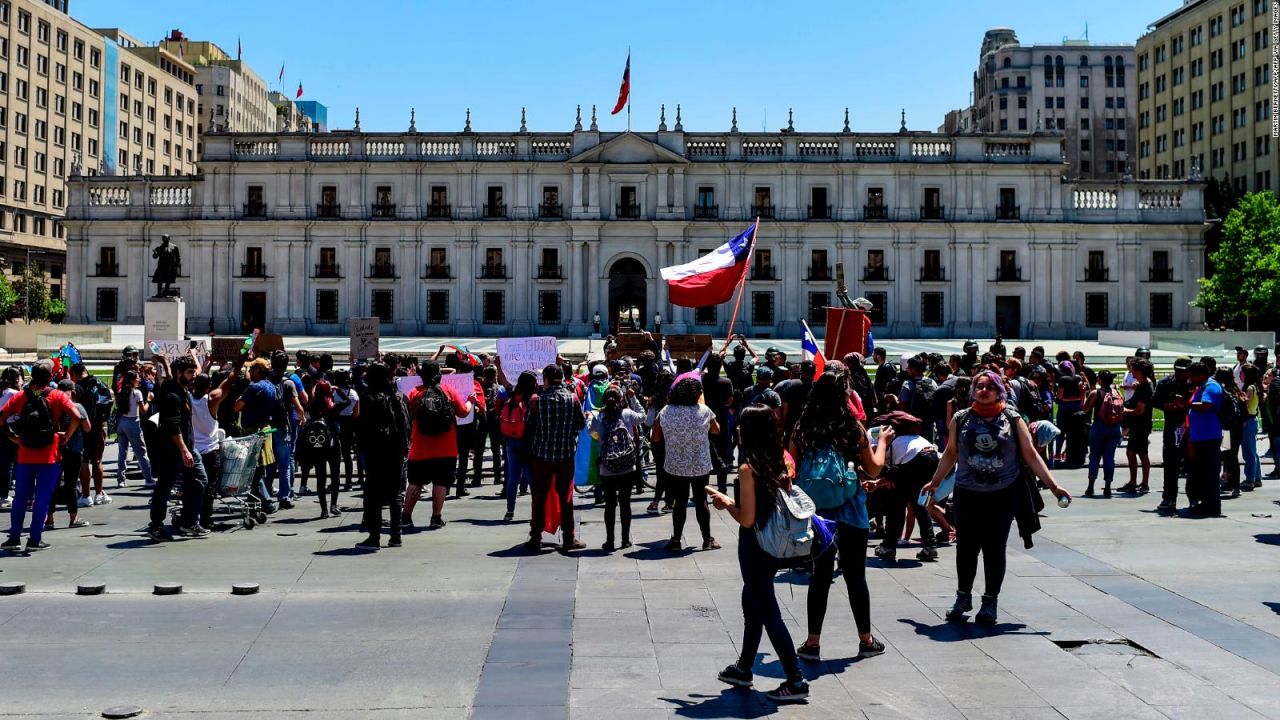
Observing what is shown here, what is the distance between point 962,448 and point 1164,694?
89.0 inches

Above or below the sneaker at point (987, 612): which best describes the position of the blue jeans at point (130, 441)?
above

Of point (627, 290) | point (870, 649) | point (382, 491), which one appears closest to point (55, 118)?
point (627, 290)

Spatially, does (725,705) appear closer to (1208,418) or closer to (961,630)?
(961,630)

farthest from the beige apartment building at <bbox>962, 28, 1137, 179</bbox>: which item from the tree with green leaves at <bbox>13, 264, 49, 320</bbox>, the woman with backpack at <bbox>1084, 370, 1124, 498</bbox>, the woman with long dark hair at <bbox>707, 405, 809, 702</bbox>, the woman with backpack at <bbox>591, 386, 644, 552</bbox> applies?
the woman with long dark hair at <bbox>707, 405, 809, 702</bbox>

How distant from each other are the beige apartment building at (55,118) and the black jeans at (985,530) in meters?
67.8

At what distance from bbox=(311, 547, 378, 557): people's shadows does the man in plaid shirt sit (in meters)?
1.58

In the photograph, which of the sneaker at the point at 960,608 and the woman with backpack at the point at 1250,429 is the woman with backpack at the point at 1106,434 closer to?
the woman with backpack at the point at 1250,429

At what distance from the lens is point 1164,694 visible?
6508mm

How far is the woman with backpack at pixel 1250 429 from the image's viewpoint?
49.2ft

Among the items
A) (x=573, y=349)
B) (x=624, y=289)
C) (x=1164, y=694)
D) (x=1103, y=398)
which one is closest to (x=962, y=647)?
(x=1164, y=694)

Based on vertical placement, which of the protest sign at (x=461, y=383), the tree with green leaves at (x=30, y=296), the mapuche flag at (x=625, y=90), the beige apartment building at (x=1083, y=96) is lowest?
the protest sign at (x=461, y=383)

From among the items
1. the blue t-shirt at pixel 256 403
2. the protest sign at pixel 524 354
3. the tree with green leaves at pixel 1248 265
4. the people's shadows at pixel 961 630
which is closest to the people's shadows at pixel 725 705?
the people's shadows at pixel 961 630

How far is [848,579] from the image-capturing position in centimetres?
732

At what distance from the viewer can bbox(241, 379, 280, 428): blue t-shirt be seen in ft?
40.5
